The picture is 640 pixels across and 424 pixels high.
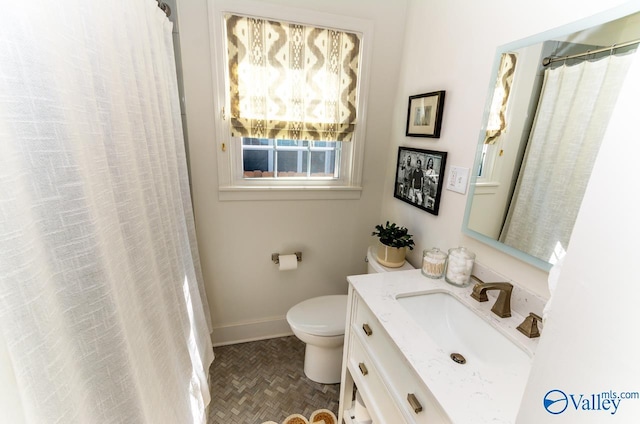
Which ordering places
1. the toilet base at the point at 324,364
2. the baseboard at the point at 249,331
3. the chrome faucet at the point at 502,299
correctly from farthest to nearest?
the baseboard at the point at 249,331 < the toilet base at the point at 324,364 < the chrome faucet at the point at 502,299

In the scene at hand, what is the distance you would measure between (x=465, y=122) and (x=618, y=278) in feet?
3.62

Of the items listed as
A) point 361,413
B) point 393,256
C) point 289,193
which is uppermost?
point 289,193

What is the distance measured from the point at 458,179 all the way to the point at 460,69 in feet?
1.60

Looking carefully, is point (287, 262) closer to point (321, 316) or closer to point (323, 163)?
point (321, 316)

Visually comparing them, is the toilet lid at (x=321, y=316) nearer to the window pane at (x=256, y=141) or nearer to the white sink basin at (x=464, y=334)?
the white sink basin at (x=464, y=334)

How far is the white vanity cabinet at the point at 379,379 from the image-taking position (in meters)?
0.78

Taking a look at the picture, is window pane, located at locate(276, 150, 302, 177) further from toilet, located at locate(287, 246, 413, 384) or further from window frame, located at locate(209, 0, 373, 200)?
toilet, located at locate(287, 246, 413, 384)

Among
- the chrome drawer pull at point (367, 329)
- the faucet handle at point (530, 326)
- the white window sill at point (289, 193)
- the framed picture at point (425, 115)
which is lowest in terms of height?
the chrome drawer pull at point (367, 329)

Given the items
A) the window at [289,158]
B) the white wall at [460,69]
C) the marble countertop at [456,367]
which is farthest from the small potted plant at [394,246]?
the window at [289,158]

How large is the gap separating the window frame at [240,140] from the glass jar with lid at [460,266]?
81 cm

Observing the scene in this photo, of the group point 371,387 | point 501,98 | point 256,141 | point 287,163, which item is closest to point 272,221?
point 287,163

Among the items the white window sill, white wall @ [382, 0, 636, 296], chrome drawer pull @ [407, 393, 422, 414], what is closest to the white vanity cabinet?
chrome drawer pull @ [407, 393, 422, 414]

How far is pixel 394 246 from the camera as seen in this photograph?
4.93ft

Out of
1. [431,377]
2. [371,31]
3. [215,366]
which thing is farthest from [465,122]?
[215,366]
